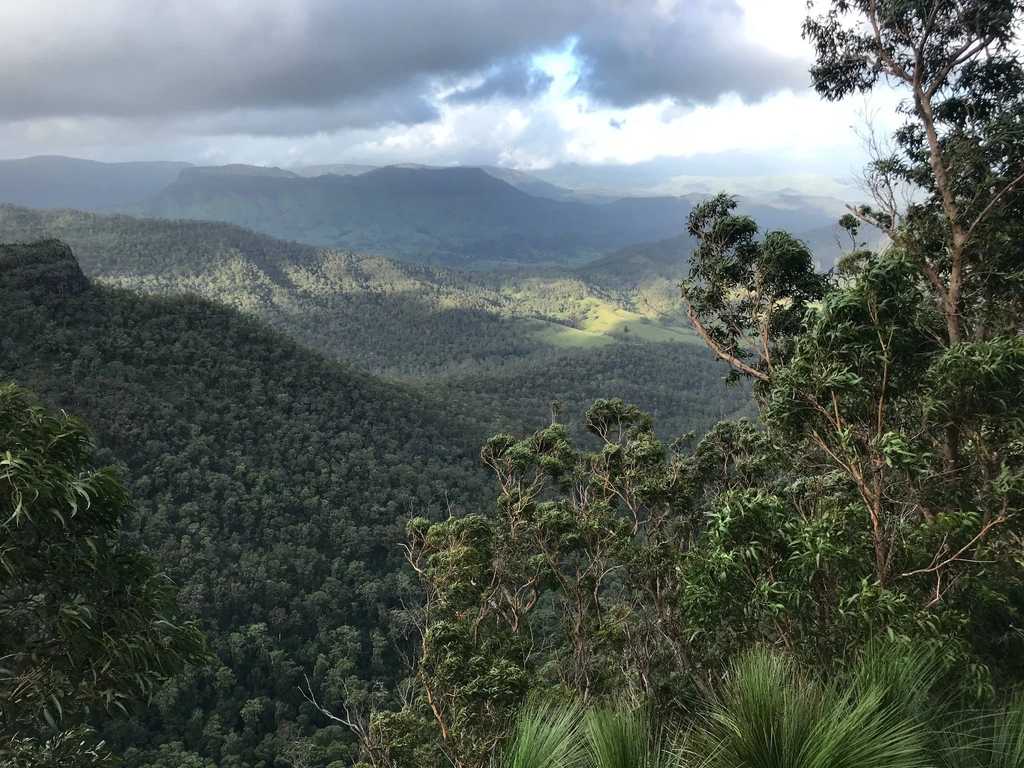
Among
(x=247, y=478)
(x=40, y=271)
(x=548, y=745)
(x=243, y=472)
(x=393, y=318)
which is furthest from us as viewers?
(x=393, y=318)

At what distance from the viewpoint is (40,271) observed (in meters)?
49.2

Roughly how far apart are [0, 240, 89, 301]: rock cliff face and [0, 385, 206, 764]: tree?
5830 cm

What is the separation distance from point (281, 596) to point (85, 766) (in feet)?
121

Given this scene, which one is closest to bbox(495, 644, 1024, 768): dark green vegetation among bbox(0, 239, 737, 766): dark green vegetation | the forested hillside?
bbox(0, 239, 737, 766): dark green vegetation

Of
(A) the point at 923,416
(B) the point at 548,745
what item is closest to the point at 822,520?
(A) the point at 923,416

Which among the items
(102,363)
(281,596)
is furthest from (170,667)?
(102,363)

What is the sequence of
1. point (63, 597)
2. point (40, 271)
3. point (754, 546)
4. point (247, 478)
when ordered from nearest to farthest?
point (63, 597) < point (754, 546) < point (247, 478) < point (40, 271)

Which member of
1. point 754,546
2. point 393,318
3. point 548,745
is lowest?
point 393,318

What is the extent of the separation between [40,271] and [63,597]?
199 ft

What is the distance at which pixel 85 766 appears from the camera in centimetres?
421

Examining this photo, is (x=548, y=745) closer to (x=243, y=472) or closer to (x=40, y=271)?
(x=243, y=472)

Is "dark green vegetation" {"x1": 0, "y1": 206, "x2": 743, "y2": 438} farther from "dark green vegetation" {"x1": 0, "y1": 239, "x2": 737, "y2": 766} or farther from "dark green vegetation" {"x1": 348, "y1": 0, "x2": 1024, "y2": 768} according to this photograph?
"dark green vegetation" {"x1": 348, "y1": 0, "x2": 1024, "y2": 768}

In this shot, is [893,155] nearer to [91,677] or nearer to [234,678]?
[91,677]

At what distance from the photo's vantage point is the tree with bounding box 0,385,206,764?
376cm
